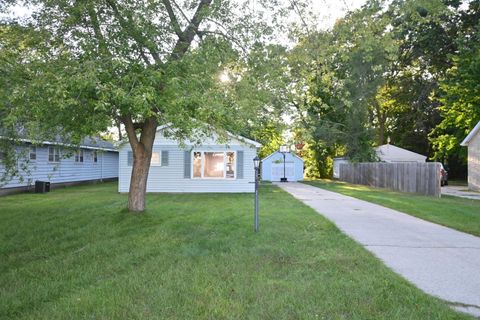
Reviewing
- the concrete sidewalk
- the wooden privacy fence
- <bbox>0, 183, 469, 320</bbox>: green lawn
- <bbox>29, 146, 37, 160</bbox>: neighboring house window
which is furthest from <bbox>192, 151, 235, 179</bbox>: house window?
<bbox>0, 183, 469, 320</bbox>: green lawn

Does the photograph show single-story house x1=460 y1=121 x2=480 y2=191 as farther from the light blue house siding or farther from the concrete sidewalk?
the light blue house siding

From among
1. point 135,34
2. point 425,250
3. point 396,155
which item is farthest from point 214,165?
point 396,155

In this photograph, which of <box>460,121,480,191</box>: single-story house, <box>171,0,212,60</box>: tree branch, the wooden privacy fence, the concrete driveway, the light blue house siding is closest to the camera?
<box>171,0,212,60</box>: tree branch

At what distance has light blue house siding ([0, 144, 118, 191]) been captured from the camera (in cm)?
1619

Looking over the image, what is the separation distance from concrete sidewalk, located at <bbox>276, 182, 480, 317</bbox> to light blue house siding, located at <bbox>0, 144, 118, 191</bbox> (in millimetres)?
10233

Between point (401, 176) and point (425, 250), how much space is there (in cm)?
1392

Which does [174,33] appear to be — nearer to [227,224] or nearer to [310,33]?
[310,33]

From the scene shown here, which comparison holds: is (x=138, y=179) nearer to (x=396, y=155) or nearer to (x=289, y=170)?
(x=289, y=170)

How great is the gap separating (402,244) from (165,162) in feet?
41.6

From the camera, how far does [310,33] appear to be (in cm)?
775

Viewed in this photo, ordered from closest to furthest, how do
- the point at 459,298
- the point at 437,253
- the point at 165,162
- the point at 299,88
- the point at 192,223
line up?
the point at 459,298
the point at 437,253
the point at 299,88
the point at 192,223
the point at 165,162

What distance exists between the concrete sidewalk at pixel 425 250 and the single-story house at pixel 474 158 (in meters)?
13.4

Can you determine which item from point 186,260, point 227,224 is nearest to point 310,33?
point 227,224

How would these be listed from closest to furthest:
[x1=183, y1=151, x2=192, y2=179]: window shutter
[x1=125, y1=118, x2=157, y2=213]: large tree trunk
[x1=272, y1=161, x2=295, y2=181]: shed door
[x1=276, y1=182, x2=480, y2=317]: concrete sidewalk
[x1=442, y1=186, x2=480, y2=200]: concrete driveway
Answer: [x1=276, y1=182, x2=480, y2=317]: concrete sidewalk
[x1=125, y1=118, x2=157, y2=213]: large tree trunk
[x1=442, y1=186, x2=480, y2=200]: concrete driveway
[x1=183, y1=151, x2=192, y2=179]: window shutter
[x1=272, y1=161, x2=295, y2=181]: shed door
